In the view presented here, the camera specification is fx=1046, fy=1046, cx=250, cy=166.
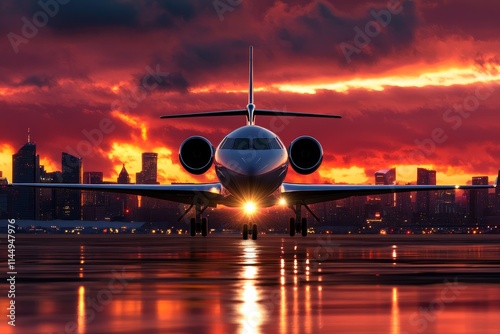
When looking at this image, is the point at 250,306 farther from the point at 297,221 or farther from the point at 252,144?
the point at 297,221

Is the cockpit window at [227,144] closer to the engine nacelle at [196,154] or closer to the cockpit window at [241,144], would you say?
the cockpit window at [241,144]

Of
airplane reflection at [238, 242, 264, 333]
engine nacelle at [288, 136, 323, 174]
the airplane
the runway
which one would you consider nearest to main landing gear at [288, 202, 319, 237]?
the airplane

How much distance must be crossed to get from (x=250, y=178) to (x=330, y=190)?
302 inches

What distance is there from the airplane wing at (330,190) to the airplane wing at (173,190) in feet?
11.3

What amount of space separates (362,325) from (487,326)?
1450mm

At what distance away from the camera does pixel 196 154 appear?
50.4 meters

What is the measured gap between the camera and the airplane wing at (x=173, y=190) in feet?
167

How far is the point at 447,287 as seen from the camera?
685 inches

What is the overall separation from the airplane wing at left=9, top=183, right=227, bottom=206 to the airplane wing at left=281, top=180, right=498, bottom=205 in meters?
3.44

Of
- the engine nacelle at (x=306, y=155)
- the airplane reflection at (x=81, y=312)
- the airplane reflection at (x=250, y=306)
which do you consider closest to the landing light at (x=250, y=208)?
the engine nacelle at (x=306, y=155)

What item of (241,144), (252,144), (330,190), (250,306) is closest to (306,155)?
(330,190)

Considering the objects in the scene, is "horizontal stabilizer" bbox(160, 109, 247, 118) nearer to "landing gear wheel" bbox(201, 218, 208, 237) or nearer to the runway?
"landing gear wheel" bbox(201, 218, 208, 237)

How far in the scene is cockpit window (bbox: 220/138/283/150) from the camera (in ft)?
155

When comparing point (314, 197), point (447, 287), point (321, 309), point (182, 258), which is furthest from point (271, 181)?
point (321, 309)
